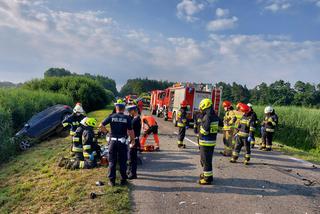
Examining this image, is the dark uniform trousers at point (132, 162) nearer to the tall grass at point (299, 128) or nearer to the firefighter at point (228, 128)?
the firefighter at point (228, 128)

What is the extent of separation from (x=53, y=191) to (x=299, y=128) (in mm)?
15006

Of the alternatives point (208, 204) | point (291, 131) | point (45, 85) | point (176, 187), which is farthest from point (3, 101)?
point (45, 85)

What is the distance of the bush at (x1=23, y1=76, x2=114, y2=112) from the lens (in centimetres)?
3516

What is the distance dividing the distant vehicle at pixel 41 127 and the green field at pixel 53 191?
323 centimetres

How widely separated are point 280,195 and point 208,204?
176 centimetres

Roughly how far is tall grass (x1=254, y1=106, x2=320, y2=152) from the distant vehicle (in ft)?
42.3

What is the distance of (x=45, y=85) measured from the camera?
35.3 meters

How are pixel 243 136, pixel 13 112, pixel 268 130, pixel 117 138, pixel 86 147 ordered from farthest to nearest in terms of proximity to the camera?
pixel 13 112 < pixel 268 130 < pixel 243 136 < pixel 86 147 < pixel 117 138

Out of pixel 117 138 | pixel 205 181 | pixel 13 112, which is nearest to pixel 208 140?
pixel 205 181

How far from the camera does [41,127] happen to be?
44.9 ft

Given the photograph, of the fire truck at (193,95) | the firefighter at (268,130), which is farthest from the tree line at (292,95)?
the firefighter at (268,130)

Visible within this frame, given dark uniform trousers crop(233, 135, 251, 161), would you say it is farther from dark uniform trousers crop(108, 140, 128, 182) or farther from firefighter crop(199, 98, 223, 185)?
dark uniform trousers crop(108, 140, 128, 182)

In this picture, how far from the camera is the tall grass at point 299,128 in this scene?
1563cm

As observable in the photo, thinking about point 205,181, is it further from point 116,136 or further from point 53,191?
point 53,191
